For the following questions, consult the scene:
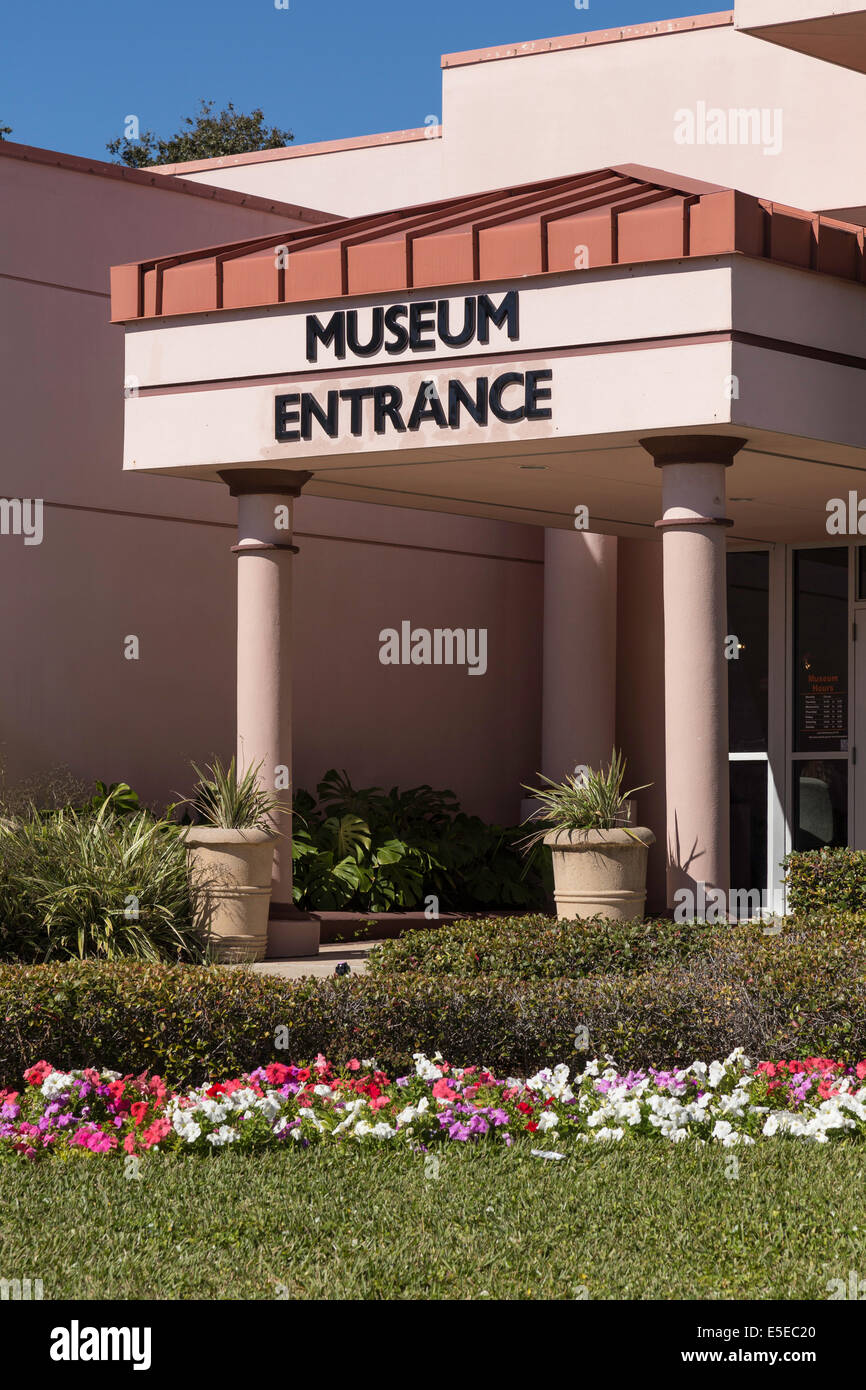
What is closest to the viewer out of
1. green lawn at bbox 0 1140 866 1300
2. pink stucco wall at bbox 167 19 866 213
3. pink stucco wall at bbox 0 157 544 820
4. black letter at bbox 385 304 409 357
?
green lawn at bbox 0 1140 866 1300

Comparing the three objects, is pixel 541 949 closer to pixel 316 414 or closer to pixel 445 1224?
pixel 445 1224

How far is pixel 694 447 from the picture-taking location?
10.6 meters

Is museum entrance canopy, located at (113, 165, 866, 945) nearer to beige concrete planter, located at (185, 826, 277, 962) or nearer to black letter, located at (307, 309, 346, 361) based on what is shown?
black letter, located at (307, 309, 346, 361)

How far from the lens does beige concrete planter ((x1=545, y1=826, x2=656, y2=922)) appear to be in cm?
1090

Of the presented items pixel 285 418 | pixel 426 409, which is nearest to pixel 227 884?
pixel 285 418

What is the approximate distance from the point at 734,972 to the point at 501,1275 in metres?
3.43

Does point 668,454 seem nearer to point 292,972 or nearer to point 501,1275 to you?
point 292,972

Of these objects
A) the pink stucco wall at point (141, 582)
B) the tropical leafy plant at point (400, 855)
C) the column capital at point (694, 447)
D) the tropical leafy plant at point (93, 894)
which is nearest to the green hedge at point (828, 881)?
→ the column capital at point (694, 447)

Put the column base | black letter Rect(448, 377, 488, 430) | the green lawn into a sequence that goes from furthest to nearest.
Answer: the column base
black letter Rect(448, 377, 488, 430)
the green lawn

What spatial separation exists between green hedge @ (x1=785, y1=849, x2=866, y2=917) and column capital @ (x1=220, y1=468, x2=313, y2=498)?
4421 mm

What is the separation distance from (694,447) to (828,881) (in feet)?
9.72

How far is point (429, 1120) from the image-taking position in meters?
6.23

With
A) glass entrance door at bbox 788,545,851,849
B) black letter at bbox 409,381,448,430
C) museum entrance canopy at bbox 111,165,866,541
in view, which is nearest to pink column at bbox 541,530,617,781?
glass entrance door at bbox 788,545,851,849
